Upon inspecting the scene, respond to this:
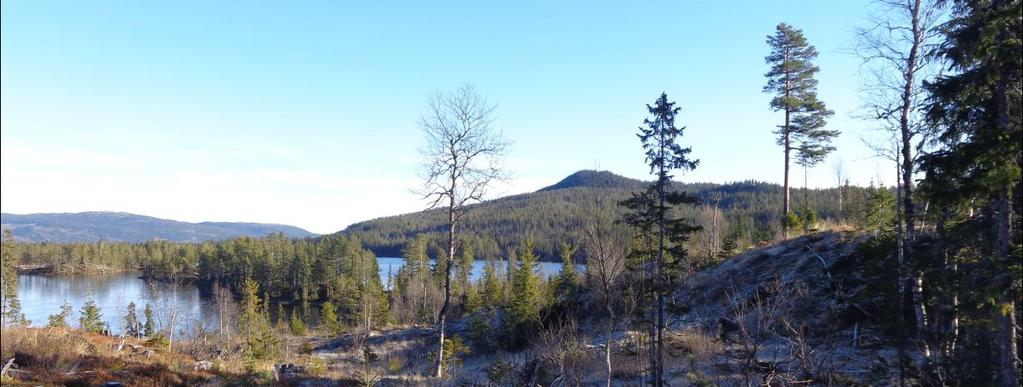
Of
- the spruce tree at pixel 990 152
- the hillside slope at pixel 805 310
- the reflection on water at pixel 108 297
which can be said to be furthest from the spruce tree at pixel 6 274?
the reflection on water at pixel 108 297

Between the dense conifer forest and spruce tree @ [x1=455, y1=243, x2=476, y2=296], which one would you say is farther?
spruce tree @ [x1=455, y1=243, x2=476, y2=296]

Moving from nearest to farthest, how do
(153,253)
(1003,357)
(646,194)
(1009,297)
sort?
(1009,297)
(1003,357)
(646,194)
(153,253)

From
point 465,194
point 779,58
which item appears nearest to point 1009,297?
point 465,194

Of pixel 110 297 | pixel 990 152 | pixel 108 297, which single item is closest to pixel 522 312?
pixel 990 152

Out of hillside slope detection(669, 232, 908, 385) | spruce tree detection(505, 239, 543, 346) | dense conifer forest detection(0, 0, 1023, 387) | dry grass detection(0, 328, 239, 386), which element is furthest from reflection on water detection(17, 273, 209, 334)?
hillside slope detection(669, 232, 908, 385)

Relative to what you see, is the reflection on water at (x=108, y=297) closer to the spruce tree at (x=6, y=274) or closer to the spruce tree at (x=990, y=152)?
the spruce tree at (x=6, y=274)

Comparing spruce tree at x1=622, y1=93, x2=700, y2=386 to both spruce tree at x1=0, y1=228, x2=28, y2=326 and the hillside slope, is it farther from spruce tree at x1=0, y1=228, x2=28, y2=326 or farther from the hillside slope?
spruce tree at x1=0, y1=228, x2=28, y2=326

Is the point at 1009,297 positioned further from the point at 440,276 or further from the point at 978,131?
the point at 440,276

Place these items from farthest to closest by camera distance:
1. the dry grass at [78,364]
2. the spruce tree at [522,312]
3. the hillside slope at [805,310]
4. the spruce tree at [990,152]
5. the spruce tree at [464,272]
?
1. the spruce tree at [464,272]
2. the spruce tree at [522,312]
3. the dry grass at [78,364]
4. the hillside slope at [805,310]
5. the spruce tree at [990,152]

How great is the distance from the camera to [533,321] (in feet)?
88.0

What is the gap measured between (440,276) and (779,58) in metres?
50.2

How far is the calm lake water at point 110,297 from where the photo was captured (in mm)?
52688

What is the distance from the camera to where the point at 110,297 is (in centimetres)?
7631

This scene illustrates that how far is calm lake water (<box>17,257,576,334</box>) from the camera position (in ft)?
173
